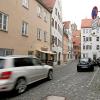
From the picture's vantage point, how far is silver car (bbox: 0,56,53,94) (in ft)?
30.2

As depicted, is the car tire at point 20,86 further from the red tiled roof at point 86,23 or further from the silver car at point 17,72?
the red tiled roof at point 86,23

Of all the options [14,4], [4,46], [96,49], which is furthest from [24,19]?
→ [96,49]

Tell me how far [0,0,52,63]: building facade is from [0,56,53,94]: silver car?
5941mm

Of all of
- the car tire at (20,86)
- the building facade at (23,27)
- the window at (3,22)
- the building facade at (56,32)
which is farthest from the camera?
the building facade at (56,32)

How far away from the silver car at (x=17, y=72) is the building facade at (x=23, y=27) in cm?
594

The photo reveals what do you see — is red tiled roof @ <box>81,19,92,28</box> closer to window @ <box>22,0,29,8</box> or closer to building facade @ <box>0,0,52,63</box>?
building facade @ <box>0,0,52,63</box>

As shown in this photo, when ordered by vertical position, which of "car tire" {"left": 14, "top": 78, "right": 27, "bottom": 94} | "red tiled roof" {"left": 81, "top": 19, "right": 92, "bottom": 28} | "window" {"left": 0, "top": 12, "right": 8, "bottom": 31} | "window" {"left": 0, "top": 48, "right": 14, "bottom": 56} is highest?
"red tiled roof" {"left": 81, "top": 19, "right": 92, "bottom": 28}

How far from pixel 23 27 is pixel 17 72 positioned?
12.2 metres

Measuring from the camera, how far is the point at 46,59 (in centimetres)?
3044

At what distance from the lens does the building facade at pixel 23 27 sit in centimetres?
1755

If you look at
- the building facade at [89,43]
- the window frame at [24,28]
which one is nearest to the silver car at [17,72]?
the window frame at [24,28]

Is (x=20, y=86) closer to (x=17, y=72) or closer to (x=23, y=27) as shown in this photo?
(x=17, y=72)

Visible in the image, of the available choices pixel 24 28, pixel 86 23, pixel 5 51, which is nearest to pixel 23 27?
pixel 24 28

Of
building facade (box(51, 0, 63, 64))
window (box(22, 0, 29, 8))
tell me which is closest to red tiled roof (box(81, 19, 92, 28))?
building facade (box(51, 0, 63, 64))
